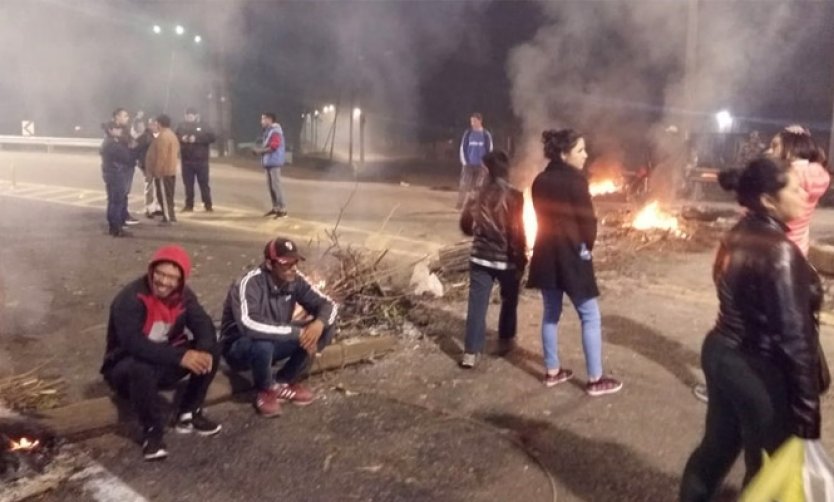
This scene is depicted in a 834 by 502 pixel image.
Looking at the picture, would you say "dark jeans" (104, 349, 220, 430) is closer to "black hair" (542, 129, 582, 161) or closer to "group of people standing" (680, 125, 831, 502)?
"black hair" (542, 129, 582, 161)

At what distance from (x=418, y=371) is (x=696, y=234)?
5940mm

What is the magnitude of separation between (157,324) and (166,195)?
7.54 m

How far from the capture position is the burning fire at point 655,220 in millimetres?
10234

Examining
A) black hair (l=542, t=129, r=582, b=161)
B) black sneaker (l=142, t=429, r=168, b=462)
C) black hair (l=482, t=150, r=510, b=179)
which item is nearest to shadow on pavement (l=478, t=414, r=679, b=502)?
black hair (l=542, t=129, r=582, b=161)

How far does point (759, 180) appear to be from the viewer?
2.81 m

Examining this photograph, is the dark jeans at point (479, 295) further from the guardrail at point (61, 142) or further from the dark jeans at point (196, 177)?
the guardrail at point (61, 142)

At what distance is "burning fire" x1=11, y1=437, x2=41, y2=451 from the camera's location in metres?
3.95

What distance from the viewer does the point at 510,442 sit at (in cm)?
439

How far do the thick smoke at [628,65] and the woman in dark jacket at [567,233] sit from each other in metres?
9.46

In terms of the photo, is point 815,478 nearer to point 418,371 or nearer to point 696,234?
point 418,371

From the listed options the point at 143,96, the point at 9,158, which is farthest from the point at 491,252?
the point at 9,158

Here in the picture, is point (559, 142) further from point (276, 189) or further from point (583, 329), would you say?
point (276, 189)

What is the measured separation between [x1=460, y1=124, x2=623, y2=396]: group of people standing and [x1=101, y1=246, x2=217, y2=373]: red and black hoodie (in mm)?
1859

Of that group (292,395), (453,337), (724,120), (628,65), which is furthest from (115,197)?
(724,120)
